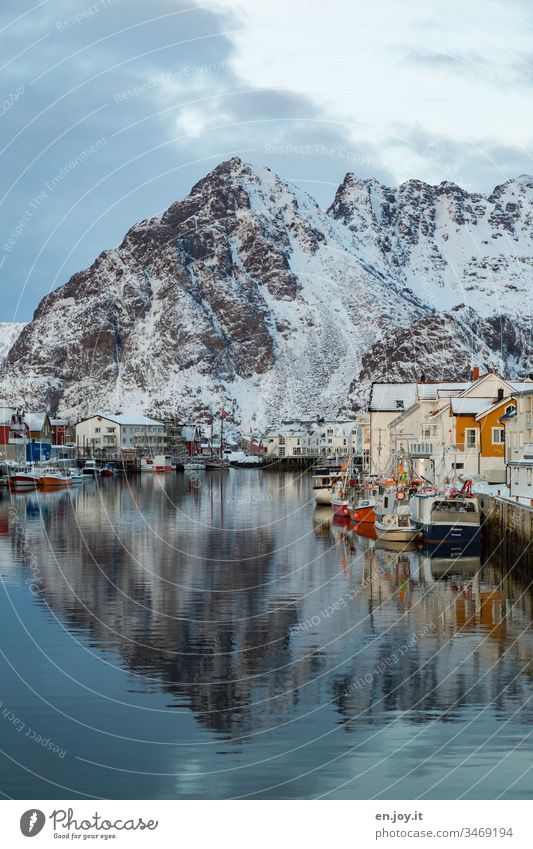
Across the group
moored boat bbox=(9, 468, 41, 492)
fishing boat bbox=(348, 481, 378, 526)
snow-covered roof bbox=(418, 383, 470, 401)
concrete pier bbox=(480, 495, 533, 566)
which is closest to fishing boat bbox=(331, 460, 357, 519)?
fishing boat bbox=(348, 481, 378, 526)

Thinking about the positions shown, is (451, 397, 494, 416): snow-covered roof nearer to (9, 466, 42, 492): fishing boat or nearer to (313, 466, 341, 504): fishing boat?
(313, 466, 341, 504): fishing boat

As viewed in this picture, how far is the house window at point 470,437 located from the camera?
87.3 meters

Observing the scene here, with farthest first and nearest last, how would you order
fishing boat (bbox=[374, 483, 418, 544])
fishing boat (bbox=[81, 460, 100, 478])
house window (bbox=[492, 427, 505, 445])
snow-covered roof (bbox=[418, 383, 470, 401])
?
1. fishing boat (bbox=[81, 460, 100, 478])
2. snow-covered roof (bbox=[418, 383, 470, 401])
3. house window (bbox=[492, 427, 505, 445])
4. fishing boat (bbox=[374, 483, 418, 544])

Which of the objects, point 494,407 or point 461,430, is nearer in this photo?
point 494,407

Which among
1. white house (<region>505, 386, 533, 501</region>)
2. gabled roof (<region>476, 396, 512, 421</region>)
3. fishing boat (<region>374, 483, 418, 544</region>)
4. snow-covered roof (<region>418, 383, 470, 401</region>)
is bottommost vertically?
fishing boat (<region>374, 483, 418, 544</region>)

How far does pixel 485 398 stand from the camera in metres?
90.1

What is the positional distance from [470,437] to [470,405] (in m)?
2.80

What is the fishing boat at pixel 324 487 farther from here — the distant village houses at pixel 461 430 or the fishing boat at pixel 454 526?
the fishing boat at pixel 454 526

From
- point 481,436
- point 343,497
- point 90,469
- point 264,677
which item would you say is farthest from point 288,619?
point 90,469

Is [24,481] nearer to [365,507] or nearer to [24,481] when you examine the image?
[24,481]

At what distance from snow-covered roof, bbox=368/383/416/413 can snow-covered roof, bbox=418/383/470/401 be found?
1460cm

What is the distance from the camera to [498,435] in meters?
84.0

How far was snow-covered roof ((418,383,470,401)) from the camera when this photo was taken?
10675cm

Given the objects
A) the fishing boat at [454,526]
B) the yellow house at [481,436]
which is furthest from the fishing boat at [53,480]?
the fishing boat at [454,526]
